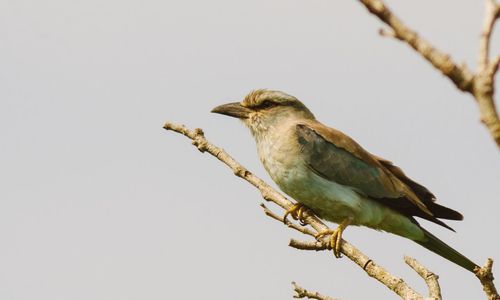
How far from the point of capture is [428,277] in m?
3.63

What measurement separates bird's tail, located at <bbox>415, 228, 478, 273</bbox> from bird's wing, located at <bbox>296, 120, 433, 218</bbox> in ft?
0.76

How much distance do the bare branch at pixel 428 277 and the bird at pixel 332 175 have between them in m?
2.26

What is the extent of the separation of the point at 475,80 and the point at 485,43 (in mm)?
69

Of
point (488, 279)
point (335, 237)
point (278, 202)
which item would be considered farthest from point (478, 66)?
point (335, 237)

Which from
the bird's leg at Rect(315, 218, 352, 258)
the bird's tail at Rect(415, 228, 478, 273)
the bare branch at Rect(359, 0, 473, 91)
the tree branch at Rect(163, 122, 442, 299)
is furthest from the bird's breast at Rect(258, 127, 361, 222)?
the bare branch at Rect(359, 0, 473, 91)

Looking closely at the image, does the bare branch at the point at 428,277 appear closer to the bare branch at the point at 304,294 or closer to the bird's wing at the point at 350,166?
the bare branch at the point at 304,294

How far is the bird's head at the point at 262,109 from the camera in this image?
704 cm

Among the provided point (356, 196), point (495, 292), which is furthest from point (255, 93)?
point (495, 292)

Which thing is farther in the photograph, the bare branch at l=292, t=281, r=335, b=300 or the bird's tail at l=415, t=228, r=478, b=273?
the bird's tail at l=415, t=228, r=478, b=273

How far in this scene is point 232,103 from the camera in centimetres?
720

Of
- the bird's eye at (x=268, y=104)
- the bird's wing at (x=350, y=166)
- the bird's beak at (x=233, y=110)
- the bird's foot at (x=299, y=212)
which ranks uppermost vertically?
the bird's eye at (x=268, y=104)

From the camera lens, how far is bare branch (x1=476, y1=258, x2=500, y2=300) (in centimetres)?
299

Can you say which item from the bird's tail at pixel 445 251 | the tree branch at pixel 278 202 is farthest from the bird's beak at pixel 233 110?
the bird's tail at pixel 445 251

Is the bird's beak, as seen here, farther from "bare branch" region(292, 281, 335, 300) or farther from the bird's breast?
"bare branch" region(292, 281, 335, 300)
